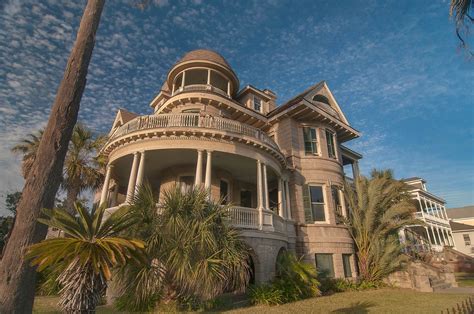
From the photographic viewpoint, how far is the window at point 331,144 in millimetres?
20013

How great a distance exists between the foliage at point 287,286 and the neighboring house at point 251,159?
1.86 ft

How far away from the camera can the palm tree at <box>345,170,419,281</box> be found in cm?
1633

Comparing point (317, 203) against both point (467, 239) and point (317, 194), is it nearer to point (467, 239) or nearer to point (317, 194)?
→ point (317, 194)

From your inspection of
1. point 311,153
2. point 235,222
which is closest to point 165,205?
point 235,222

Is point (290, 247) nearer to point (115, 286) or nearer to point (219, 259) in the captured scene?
point (219, 259)

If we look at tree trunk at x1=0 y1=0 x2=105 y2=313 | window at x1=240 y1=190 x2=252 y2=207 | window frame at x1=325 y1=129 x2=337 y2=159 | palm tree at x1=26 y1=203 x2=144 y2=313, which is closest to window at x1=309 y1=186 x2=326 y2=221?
window frame at x1=325 y1=129 x2=337 y2=159

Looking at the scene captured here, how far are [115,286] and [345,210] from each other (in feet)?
51.6

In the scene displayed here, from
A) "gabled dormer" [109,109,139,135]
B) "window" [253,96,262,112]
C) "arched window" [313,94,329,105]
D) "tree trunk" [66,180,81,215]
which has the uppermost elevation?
"arched window" [313,94,329,105]

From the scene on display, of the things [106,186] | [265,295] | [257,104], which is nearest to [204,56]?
[257,104]

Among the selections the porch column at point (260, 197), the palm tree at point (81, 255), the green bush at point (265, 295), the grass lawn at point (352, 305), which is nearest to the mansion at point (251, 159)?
the porch column at point (260, 197)

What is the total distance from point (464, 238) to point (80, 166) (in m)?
57.7

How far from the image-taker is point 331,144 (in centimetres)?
2042

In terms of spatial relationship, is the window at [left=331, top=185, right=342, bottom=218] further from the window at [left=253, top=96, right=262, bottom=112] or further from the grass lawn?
the window at [left=253, top=96, right=262, bottom=112]

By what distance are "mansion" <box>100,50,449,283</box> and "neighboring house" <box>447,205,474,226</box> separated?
52981 millimetres
